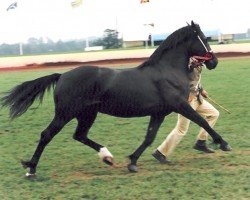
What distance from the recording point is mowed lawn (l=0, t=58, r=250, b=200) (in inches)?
212

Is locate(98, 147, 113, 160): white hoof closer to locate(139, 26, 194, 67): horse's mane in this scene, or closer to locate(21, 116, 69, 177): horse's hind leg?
locate(21, 116, 69, 177): horse's hind leg

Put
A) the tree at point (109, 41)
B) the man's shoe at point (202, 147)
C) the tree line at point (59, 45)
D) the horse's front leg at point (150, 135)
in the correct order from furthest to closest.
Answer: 1. the tree line at point (59, 45)
2. the tree at point (109, 41)
3. the man's shoe at point (202, 147)
4. the horse's front leg at point (150, 135)

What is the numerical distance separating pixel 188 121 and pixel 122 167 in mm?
1155

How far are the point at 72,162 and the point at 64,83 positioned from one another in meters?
1.32

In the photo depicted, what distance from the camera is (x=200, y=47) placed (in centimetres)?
684

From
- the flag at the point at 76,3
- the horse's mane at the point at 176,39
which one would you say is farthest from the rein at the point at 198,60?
the flag at the point at 76,3

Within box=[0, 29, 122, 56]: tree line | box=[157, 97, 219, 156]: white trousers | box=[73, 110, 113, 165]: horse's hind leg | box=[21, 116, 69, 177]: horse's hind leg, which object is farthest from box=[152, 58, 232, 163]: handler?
box=[0, 29, 122, 56]: tree line

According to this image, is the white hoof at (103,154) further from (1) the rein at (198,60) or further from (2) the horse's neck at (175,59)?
(1) the rein at (198,60)

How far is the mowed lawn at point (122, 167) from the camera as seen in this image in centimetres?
Answer: 538

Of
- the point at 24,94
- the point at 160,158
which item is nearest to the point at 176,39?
the point at 160,158

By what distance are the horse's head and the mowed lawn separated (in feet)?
4.49

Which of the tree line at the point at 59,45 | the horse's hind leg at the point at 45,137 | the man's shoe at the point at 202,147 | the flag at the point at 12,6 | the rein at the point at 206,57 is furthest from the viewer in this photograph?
the tree line at the point at 59,45

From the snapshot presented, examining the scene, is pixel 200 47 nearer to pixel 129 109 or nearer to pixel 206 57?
pixel 206 57

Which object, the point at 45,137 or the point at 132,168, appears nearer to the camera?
the point at 45,137
